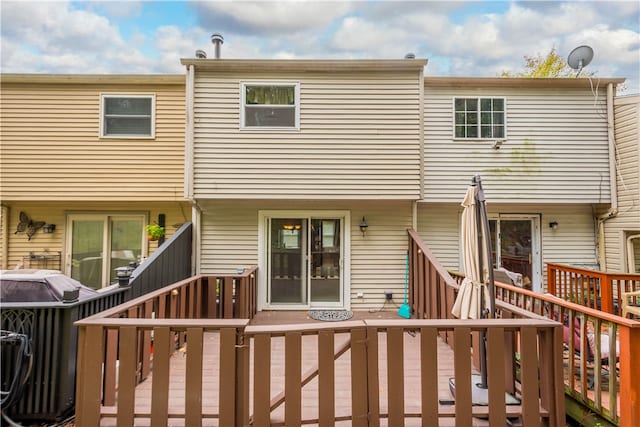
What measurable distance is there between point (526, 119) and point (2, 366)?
9171 millimetres

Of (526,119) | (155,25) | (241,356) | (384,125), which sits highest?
(155,25)

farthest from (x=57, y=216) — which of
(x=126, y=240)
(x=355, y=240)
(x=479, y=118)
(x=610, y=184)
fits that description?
(x=610, y=184)

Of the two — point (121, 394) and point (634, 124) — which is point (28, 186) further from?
point (634, 124)

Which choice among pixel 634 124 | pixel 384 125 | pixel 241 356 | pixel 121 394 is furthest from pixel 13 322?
pixel 634 124

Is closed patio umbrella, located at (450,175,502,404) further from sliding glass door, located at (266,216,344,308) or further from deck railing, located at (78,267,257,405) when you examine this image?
sliding glass door, located at (266,216,344,308)

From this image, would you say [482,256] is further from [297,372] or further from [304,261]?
[304,261]

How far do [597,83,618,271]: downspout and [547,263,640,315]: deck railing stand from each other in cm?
111

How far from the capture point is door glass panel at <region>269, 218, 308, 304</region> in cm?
620

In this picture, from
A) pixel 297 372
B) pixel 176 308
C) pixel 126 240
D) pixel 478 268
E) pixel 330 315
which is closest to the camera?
pixel 297 372

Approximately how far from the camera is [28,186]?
648 cm

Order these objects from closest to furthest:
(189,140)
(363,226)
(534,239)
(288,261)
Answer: (189,140)
(363,226)
(288,261)
(534,239)

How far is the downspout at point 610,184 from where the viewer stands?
21.6ft

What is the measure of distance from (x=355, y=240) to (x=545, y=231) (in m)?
4.48

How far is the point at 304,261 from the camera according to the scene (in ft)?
20.4
